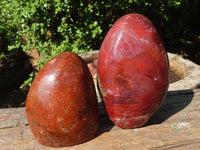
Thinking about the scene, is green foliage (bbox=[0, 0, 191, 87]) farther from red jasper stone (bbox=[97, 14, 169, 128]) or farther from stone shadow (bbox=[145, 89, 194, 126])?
red jasper stone (bbox=[97, 14, 169, 128])

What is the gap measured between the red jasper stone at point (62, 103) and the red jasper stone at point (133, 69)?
156 millimetres

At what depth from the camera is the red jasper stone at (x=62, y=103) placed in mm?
1391

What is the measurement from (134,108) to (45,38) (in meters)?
2.76

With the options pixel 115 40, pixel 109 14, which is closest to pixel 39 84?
pixel 115 40

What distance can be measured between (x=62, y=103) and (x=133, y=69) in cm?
48

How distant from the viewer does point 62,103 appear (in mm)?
1390

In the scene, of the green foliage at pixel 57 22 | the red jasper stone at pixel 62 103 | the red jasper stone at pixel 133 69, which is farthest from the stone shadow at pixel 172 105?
the green foliage at pixel 57 22

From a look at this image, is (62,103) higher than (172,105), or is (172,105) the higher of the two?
(62,103)

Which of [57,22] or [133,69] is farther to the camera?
[57,22]

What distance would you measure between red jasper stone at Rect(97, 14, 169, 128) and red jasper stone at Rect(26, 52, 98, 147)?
16 cm

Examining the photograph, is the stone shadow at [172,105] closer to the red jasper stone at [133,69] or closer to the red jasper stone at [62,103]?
the red jasper stone at [133,69]

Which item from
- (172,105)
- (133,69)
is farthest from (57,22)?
(133,69)

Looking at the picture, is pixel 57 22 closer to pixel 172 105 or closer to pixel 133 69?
pixel 172 105

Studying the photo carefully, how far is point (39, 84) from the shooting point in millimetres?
1418
